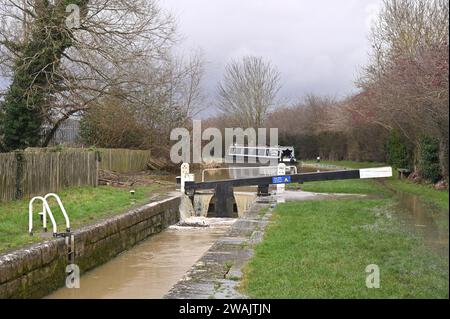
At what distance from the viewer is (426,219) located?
27.1ft

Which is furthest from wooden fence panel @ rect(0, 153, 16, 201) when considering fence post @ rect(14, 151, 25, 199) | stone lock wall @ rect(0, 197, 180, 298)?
stone lock wall @ rect(0, 197, 180, 298)

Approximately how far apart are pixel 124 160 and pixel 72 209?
604 inches

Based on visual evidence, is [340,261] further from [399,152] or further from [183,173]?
[399,152]

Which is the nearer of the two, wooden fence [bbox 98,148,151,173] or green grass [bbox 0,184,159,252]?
green grass [bbox 0,184,159,252]

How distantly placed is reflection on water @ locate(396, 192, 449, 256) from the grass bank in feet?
0.40

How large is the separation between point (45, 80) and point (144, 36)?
4514 mm

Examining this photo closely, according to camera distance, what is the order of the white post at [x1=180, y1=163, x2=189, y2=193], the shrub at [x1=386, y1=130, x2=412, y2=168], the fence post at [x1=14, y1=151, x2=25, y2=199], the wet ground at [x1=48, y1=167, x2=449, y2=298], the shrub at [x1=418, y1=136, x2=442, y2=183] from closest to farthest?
the wet ground at [x1=48, y1=167, x2=449, y2=298] < the fence post at [x1=14, y1=151, x2=25, y2=199] < the white post at [x1=180, y1=163, x2=189, y2=193] < the shrub at [x1=418, y1=136, x2=442, y2=183] < the shrub at [x1=386, y1=130, x2=412, y2=168]

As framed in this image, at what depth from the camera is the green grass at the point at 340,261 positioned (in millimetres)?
5450

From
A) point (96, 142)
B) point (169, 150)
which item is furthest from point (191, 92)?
point (96, 142)

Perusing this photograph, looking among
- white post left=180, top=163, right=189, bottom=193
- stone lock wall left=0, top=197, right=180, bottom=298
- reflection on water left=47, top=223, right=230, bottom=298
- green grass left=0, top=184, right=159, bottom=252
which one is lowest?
reflection on water left=47, top=223, right=230, bottom=298

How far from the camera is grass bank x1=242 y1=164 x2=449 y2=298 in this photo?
5445mm

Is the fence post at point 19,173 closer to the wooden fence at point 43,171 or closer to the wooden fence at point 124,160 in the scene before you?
the wooden fence at point 43,171

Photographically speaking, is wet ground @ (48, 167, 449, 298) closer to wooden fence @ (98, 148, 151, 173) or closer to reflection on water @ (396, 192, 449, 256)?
reflection on water @ (396, 192, 449, 256)

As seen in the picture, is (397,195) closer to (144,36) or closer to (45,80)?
(144,36)
